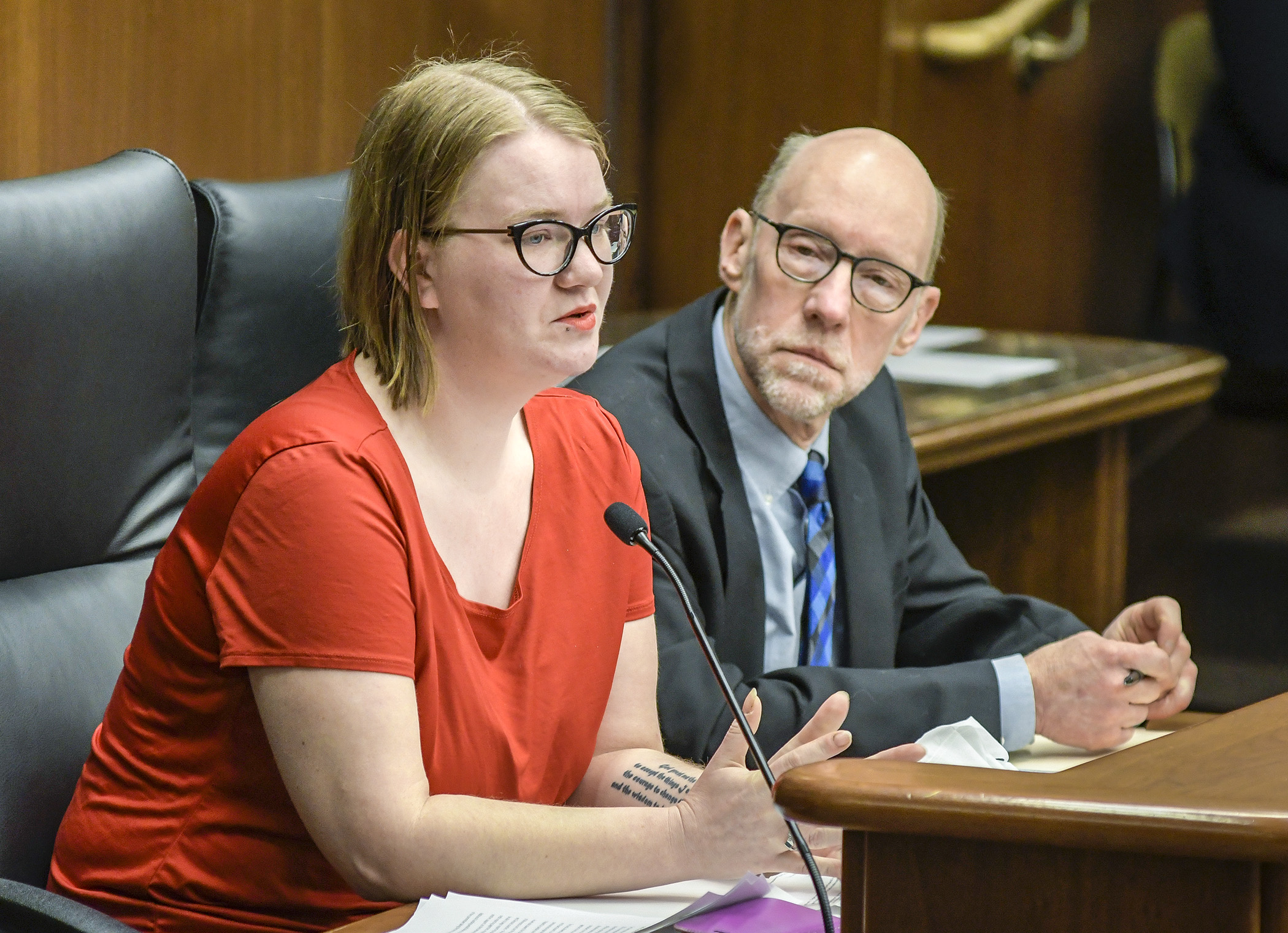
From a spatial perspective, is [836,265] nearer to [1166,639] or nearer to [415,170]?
[1166,639]

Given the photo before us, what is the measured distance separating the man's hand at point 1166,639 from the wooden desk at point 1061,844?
29.5 inches

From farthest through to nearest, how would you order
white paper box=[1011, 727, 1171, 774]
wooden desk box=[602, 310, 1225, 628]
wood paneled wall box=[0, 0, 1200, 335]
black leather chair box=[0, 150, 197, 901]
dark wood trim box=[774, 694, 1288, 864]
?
wooden desk box=[602, 310, 1225, 628]
wood paneled wall box=[0, 0, 1200, 335]
white paper box=[1011, 727, 1171, 774]
black leather chair box=[0, 150, 197, 901]
dark wood trim box=[774, 694, 1288, 864]

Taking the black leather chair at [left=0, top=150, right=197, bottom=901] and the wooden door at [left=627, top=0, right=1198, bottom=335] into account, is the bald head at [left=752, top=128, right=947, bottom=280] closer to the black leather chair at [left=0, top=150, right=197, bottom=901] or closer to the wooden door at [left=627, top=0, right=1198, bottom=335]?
the black leather chair at [left=0, top=150, right=197, bottom=901]

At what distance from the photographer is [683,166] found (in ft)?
11.4

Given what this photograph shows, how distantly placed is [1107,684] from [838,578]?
0.31m

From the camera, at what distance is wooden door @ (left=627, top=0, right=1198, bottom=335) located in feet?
10.8

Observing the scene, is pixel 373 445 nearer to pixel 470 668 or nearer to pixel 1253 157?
pixel 470 668

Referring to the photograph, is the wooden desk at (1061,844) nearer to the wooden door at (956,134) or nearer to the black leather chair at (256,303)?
the black leather chair at (256,303)

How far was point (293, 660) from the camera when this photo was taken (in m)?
1.00

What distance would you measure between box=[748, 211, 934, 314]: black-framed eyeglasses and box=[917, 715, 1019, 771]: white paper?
0.53m

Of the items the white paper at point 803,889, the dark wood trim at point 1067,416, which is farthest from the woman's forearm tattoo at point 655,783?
the dark wood trim at point 1067,416

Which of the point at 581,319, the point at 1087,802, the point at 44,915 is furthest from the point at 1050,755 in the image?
the point at 44,915

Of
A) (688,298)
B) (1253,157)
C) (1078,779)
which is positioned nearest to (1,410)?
(1078,779)

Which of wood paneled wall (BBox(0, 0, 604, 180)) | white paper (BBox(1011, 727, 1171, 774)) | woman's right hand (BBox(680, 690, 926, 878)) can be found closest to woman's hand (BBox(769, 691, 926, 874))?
woman's right hand (BBox(680, 690, 926, 878))
